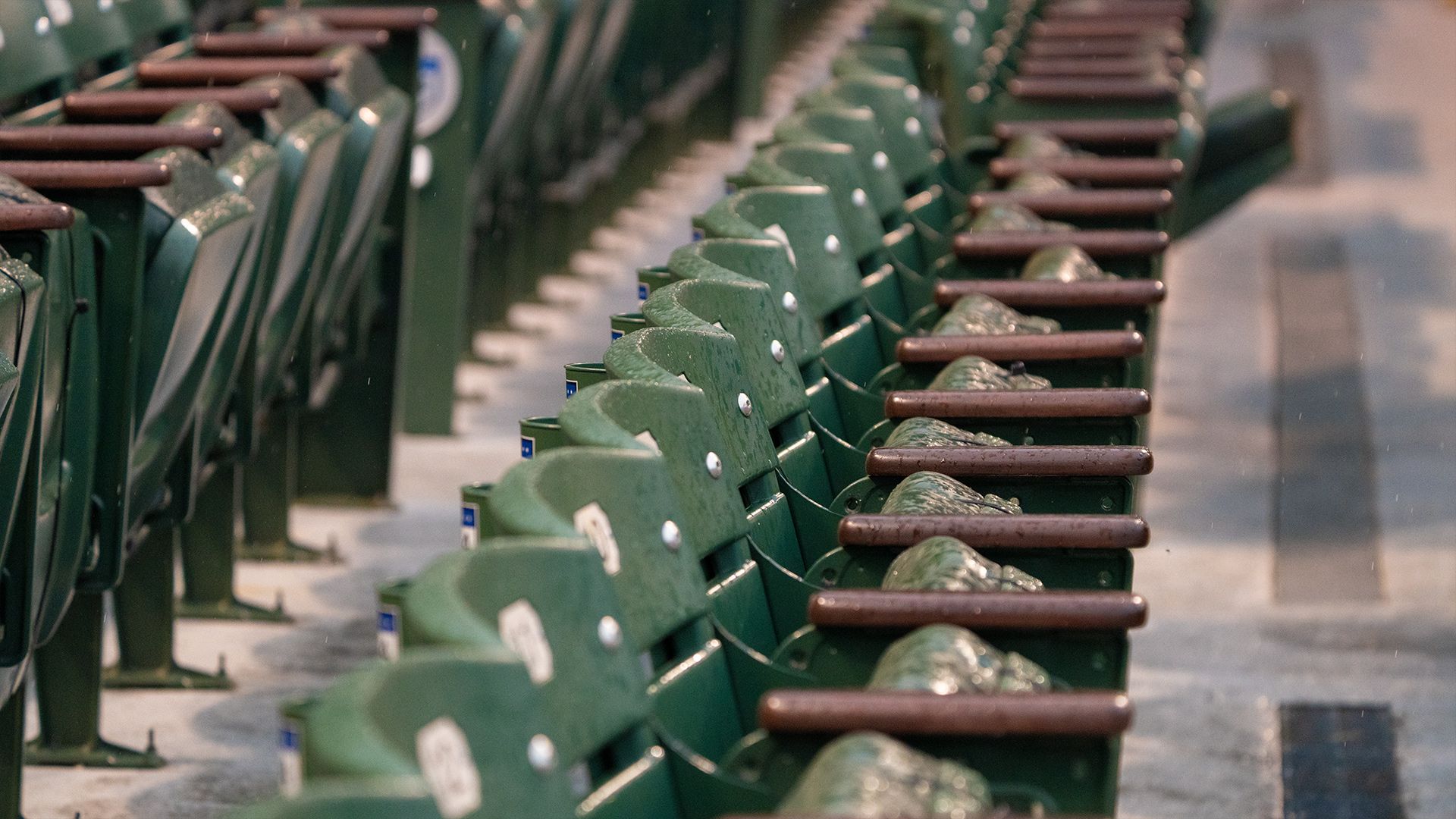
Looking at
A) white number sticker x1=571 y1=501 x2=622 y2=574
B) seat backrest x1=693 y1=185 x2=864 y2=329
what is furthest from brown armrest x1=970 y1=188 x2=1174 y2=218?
white number sticker x1=571 y1=501 x2=622 y2=574

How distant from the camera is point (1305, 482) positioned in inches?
179

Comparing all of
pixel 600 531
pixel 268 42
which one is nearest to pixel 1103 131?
pixel 268 42

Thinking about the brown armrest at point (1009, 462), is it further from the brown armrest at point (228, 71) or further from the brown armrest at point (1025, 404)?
the brown armrest at point (228, 71)

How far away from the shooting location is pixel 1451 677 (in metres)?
3.36

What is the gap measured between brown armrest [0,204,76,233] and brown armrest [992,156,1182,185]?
171cm

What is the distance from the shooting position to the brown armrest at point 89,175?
2.50 m

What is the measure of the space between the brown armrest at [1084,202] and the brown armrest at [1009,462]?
118cm

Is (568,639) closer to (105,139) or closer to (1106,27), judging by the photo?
(105,139)

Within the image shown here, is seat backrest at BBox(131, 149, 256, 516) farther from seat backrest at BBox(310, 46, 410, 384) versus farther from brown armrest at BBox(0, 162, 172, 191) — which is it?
seat backrest at BBox(310, 46, 410, 384)

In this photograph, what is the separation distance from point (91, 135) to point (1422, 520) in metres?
2.68

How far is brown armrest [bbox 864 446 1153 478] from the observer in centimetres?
212

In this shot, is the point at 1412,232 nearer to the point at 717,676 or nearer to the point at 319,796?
the point at 717,676

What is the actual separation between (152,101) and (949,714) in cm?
188

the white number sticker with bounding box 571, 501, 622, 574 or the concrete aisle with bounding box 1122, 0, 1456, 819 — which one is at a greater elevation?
the white number sticker with bounding box 571, 501, 622, 574
